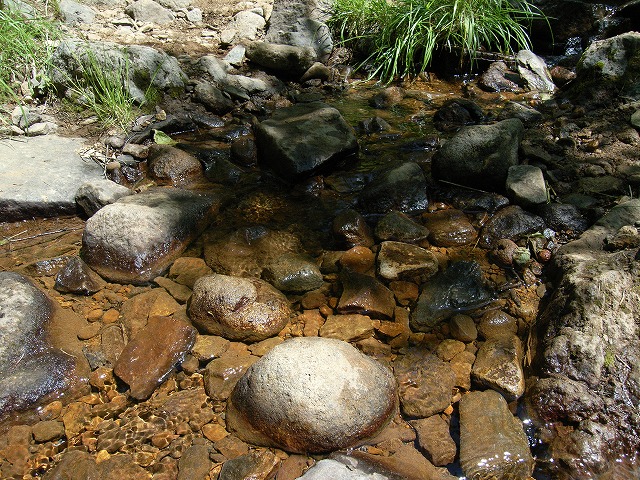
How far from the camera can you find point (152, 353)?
2.72 meters

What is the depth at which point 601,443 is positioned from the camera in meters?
2.17

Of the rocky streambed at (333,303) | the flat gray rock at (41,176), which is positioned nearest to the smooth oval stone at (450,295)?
the rocky streambed at (333,303)

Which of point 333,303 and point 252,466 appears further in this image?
point 333,303

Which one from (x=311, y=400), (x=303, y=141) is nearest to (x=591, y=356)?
(x=311, y=400)

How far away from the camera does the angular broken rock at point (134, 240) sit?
3289 mm

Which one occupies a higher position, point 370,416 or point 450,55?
point 450,55

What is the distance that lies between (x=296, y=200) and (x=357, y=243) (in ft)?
2.51

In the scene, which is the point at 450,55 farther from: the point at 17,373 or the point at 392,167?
the point at 17,373

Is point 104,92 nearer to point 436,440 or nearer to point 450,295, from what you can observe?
point 450,295

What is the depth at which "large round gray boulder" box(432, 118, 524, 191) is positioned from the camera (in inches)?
154

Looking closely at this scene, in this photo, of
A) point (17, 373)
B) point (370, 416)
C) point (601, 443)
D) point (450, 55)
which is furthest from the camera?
point (450, 55)

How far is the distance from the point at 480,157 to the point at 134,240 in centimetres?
251

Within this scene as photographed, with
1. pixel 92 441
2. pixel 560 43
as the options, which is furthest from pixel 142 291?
pixel 560 43

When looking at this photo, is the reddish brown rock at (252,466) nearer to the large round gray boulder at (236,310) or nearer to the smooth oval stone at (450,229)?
the large round gray boulder at (236,310)
